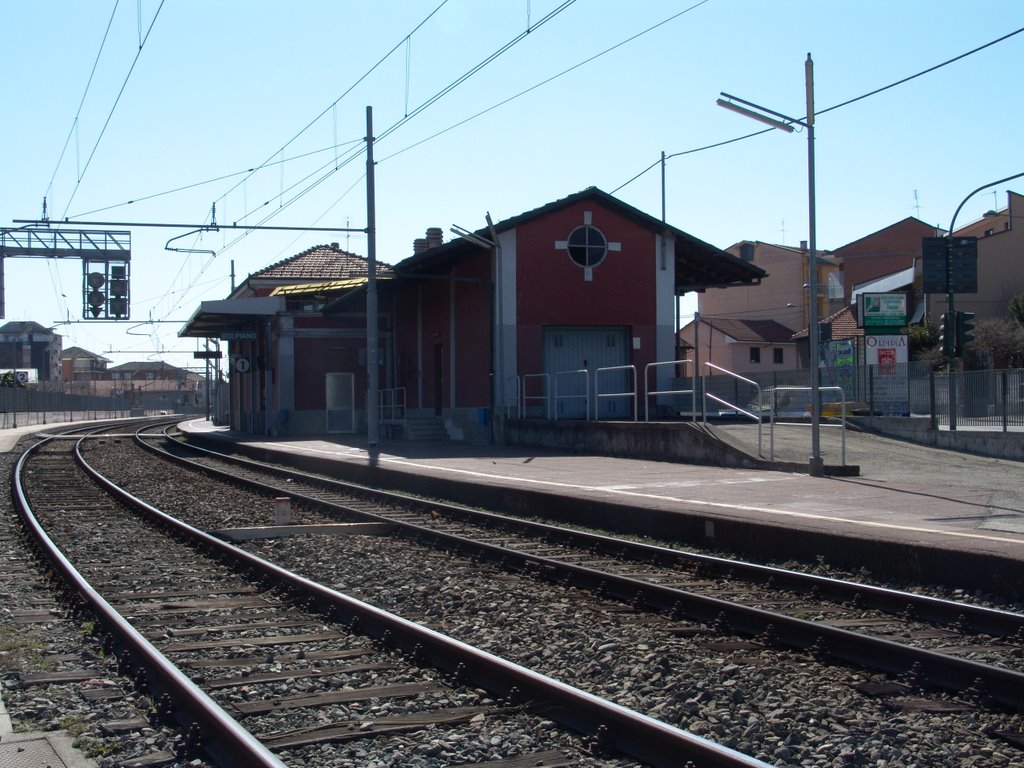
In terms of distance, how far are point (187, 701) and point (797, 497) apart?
34.1ft

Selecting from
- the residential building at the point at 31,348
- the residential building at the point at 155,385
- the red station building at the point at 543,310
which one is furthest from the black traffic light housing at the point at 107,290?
the residential building at the point at 31,348

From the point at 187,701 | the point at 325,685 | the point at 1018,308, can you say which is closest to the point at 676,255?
the point at 325,685

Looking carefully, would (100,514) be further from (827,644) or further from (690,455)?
(827,644)

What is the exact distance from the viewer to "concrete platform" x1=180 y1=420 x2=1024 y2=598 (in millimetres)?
9859

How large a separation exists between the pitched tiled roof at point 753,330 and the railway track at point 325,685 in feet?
199

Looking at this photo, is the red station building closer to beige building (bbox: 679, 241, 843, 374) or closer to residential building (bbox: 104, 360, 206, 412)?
beige building (bbox: 679, 241, 843, 374)

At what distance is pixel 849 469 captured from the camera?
17453 millimetres

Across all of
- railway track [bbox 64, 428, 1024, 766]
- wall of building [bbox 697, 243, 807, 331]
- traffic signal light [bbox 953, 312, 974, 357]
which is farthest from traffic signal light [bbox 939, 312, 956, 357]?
wall of building [bbox 697, 243, 807, 331]

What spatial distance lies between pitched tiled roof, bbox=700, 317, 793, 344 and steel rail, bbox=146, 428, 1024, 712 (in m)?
59.4

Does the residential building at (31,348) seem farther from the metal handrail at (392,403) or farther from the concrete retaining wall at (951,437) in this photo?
the concrete retaining wall at (951,437)

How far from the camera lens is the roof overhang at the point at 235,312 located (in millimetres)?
39531

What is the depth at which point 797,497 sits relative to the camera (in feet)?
47.9

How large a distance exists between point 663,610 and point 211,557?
17.7ft

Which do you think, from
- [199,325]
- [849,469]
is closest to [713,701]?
[849,469]
